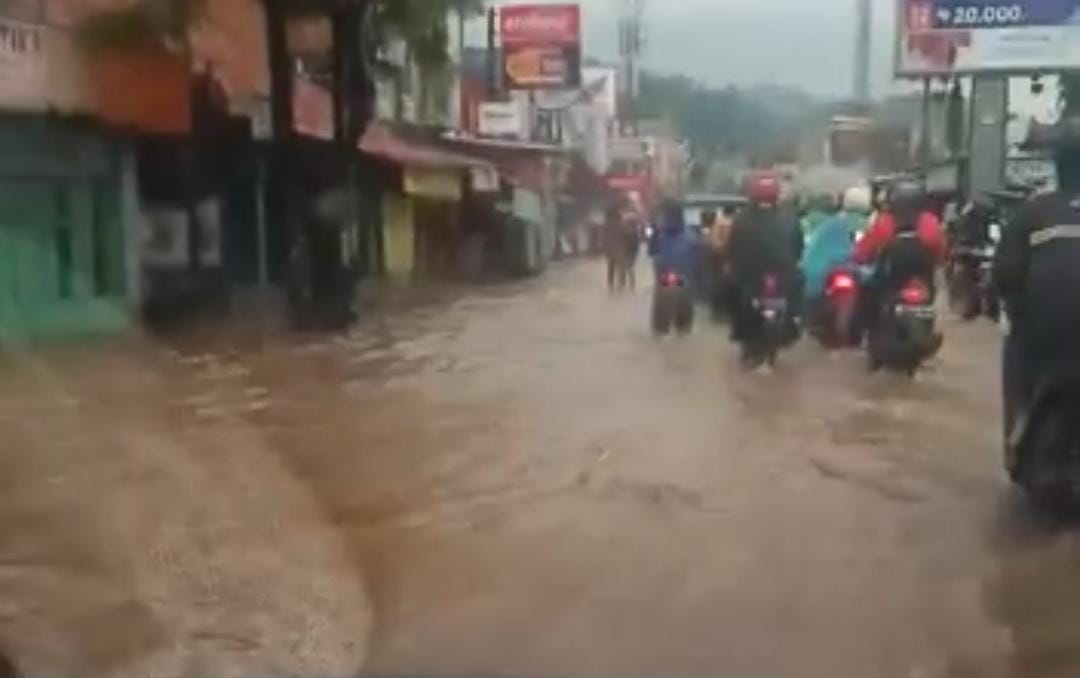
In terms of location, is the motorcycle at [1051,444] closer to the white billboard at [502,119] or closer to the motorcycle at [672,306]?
the white billboard at [502,119]

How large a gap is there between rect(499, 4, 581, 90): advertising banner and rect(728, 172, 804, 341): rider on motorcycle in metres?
1.34

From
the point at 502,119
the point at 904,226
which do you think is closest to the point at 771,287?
the point at 904,226

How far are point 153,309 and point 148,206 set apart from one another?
23.8 inches

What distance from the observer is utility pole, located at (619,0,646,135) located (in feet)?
25.5

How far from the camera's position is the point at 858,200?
361 inches

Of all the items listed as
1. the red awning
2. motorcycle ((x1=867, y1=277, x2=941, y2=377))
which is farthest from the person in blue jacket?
motorcycle ((x1=867, y1=277, x2=941, y2=377))

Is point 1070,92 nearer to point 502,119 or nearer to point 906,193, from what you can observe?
point 906,193

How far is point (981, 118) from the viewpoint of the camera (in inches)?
319

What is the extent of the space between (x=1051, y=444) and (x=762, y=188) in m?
2.30

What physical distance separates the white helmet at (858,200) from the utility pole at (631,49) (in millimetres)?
1121

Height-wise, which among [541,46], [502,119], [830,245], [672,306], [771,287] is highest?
[541,46]

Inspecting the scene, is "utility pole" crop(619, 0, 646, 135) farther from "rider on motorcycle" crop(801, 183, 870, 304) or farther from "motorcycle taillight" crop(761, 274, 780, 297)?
"motorcycle taillight" crop(761, 274, 780, 297)

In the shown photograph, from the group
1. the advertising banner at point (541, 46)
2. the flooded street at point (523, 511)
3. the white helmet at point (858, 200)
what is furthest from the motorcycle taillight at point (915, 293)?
the advertising banner at point (541, 46)

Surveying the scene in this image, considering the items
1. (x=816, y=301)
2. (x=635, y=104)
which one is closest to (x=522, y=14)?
(x=635, y=104)
